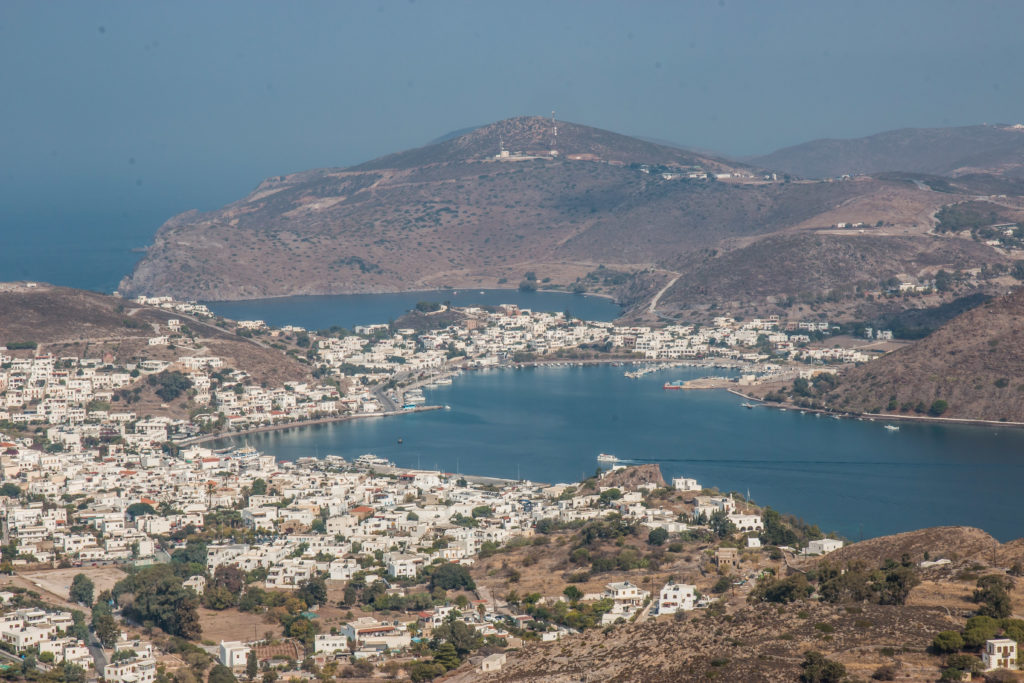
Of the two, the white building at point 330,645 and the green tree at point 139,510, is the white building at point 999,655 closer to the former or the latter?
the white building at point 330,645

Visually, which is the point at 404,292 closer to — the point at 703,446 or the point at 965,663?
the point at 703,446

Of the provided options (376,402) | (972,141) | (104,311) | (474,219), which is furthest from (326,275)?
(972,141)

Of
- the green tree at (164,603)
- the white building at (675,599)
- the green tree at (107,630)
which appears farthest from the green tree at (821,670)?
the green tree at (107,630)

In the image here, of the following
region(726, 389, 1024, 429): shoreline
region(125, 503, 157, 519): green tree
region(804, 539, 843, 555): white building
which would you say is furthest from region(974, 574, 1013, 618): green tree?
region(726, 389, 1024, 429): shoreline

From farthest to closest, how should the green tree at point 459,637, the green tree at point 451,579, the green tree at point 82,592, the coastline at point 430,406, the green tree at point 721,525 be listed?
the coastline at point 430,406 → the green tree at point 721,525 → the green tree at point 82,592 → the green tree at point 451,579 → the green tree at point 459,637

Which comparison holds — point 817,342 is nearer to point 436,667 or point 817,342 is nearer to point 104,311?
point 104,311

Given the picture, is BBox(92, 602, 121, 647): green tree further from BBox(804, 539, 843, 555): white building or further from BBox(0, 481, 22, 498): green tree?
BBox(0, 481, 22, 498): green tree
